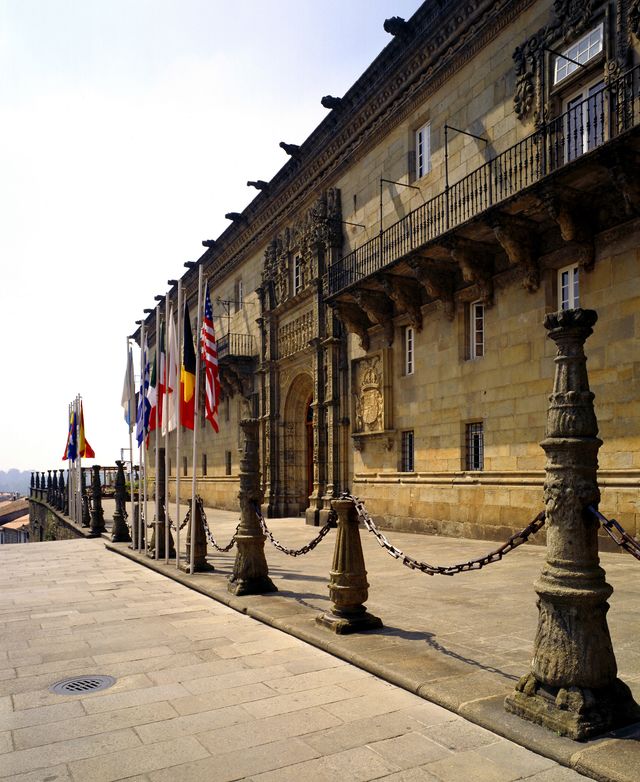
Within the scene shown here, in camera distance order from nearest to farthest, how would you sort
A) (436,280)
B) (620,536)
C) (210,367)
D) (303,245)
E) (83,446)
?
(620,536)
(210,367)
(436,280)
(303,245)
(83,446)

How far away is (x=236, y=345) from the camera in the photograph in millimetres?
27531

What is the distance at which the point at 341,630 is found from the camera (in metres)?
6.11

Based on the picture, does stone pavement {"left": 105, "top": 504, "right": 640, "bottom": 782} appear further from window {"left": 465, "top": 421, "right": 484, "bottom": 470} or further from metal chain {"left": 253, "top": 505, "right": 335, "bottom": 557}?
window {"left": 465, "top": 421, "right": 484, "bottom": 470}

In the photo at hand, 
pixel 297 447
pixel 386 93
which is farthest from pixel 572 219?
pixel 297 447

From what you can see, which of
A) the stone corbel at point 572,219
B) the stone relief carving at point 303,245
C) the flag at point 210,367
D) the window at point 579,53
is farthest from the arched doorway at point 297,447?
the window at point 579,53

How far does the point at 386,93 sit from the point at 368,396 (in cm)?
769

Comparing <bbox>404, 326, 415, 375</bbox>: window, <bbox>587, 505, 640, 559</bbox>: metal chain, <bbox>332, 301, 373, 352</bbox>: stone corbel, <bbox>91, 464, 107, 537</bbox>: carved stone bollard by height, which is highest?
<bbox>332, 301, 373, 352</bbox>: stone corbel

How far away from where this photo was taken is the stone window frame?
12031 millimetres

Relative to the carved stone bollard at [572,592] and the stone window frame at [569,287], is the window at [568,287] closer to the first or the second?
the stone window frame at [569,287]

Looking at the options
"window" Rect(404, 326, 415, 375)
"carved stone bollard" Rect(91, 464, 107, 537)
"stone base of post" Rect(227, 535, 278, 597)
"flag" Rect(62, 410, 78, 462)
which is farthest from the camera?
"flag" Rect(62, 410, 78, 462)

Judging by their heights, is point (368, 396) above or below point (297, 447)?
above

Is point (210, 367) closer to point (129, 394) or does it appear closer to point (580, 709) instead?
point (129, 394)

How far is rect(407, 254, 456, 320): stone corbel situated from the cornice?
426cm

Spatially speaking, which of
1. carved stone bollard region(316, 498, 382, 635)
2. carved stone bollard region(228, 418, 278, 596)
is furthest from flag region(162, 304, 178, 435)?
carved stone bollard region(316, 498, 382, 635)
